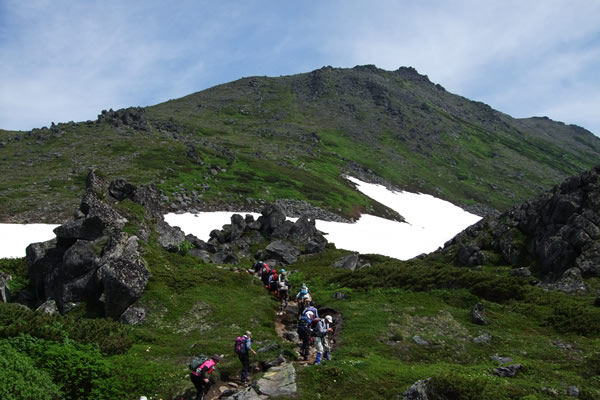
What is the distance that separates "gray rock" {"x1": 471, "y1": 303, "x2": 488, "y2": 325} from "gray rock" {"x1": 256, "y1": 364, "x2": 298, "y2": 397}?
1424 centimetres

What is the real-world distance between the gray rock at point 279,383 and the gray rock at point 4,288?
2160 centimetres

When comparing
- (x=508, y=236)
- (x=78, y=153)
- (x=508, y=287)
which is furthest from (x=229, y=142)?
(x=508, y=287)

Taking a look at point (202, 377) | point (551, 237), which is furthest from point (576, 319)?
point (202, 377)

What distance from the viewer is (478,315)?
24.2 meters

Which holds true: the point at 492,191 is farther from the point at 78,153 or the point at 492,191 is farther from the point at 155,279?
the point at 155,279

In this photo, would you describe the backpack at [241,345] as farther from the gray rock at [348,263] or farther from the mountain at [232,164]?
the mountain at [232,164]

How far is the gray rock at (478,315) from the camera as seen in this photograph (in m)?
23.9

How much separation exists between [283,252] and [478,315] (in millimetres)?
27938

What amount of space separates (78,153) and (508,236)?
88799 mm

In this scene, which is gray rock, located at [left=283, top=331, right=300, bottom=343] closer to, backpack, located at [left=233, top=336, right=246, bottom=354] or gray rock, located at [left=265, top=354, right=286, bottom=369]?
gray rock, located at [left=265, top=354, right=286, bottom=369]

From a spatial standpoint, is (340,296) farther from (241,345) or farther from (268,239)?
(268,239)

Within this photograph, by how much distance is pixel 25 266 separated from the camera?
32875 mm

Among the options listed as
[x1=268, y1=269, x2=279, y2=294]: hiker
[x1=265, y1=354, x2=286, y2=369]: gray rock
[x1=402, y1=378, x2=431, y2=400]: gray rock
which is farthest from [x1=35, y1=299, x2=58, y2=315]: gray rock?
[x1=402, y1=378, x2=431, y2=400]: gray rock

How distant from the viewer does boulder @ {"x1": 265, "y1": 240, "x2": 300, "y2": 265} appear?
47.5 m
